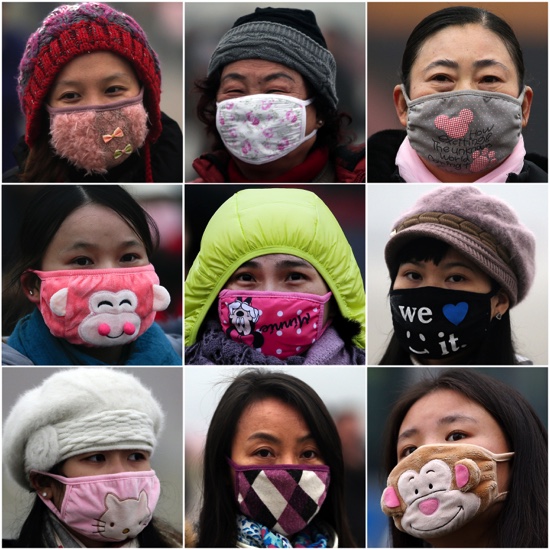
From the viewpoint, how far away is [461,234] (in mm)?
6484

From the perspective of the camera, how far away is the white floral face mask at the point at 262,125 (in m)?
6.61

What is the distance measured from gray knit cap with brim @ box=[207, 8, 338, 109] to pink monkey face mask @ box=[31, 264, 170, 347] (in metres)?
1.20

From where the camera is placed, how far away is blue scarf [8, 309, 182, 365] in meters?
6.72

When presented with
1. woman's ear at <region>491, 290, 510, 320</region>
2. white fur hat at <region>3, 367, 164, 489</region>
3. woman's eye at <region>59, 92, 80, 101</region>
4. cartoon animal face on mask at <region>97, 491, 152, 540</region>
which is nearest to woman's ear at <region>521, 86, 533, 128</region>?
woman's ear at <region>491, 290, 510, 320</region>

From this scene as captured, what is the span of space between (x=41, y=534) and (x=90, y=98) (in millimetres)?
2264

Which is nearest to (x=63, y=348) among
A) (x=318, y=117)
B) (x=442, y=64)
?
(x=318, y=117)

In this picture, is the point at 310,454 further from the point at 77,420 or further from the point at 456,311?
the point at 77,420

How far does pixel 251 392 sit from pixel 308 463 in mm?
467

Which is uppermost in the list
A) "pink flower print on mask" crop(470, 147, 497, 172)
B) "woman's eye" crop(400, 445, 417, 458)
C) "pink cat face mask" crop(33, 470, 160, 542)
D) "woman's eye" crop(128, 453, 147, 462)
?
"pink flower print on mask" crop(470, 147, 497, 172)

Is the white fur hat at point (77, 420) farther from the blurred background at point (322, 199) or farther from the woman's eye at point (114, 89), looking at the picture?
the woman's eye at point (114, 89)

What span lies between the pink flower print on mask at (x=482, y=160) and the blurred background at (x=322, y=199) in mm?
608

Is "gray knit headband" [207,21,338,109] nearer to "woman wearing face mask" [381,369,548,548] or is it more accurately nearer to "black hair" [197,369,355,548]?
"black hair" [197,369,355,548]

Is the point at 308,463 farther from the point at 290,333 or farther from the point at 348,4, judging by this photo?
the point at 348,4

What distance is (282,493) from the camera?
649 cm
